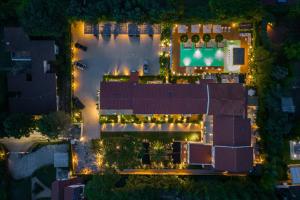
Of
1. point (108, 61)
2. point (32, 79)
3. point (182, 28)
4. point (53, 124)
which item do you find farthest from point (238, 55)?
point (32, 79)

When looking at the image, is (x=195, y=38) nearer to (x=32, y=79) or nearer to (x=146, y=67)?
(x=146, y=67)

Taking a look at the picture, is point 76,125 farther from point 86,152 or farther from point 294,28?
point 294,28

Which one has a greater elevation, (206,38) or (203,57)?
(206,38)

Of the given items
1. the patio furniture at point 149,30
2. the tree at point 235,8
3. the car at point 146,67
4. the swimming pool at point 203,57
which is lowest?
the car at point 146,67

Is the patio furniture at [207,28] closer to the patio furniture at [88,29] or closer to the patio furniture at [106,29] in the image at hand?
the patio furniture at [106,29]

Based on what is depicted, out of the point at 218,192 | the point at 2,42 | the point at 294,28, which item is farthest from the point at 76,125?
the point at 294,28

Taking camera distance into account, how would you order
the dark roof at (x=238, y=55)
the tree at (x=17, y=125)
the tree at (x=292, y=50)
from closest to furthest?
1. the tree at (x=17, y=125)
2. the tree at (x=292, y=50)
3. the dark roof at (x=238, y=55)

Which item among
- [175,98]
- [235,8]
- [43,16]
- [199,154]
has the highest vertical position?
[235,8]

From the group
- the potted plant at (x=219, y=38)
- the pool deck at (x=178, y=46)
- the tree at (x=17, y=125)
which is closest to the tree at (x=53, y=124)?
the tree at (x=17, y=125)
